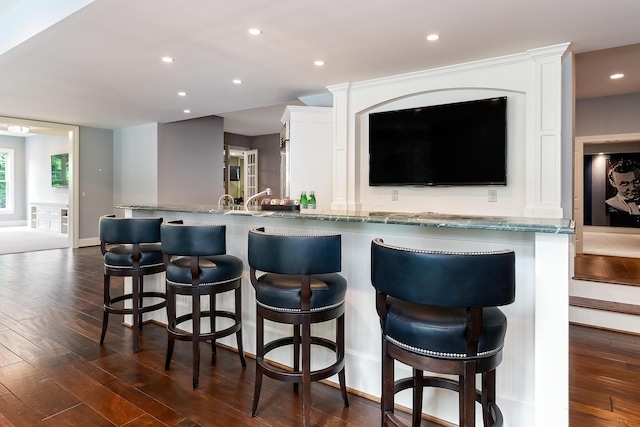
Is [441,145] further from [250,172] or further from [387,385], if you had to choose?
[250,172]

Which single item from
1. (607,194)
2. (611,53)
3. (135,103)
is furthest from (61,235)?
(607,194)

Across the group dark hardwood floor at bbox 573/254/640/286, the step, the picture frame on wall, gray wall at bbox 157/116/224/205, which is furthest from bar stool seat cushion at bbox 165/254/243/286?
the picture frame on wall

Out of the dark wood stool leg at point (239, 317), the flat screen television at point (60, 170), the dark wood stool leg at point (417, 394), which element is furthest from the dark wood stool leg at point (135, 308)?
the flat screen television at point (60, 170)

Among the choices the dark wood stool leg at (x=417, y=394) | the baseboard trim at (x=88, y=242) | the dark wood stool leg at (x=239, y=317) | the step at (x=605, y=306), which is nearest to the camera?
the dark wood stool leg at (x=417, y=394)

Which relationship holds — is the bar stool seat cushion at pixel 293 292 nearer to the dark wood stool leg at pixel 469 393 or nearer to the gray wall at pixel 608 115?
the dark wood stool leg at pixel 469 393

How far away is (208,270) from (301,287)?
785mm

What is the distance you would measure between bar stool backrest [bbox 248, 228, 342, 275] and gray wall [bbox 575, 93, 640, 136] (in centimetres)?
635

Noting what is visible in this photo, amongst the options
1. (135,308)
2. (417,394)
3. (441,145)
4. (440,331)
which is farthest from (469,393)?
(441,145)

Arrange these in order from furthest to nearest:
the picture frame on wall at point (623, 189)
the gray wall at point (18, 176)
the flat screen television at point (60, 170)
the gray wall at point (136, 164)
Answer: the gray wall at point (18, 176), the flat screen television at point (60, 170), the picture frame on wall at point (623, 189), the gray wall at point (136, 164)

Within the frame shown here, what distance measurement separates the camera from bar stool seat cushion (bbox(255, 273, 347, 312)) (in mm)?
1788

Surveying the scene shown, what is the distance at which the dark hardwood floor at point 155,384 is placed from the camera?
1.92m

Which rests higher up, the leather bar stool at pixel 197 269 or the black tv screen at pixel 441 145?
the black tv screen at pixel 441 145

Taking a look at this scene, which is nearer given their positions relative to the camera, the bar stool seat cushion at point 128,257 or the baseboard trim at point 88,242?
the bar stool seat cushion at point 128,257

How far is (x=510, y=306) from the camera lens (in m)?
1.75
